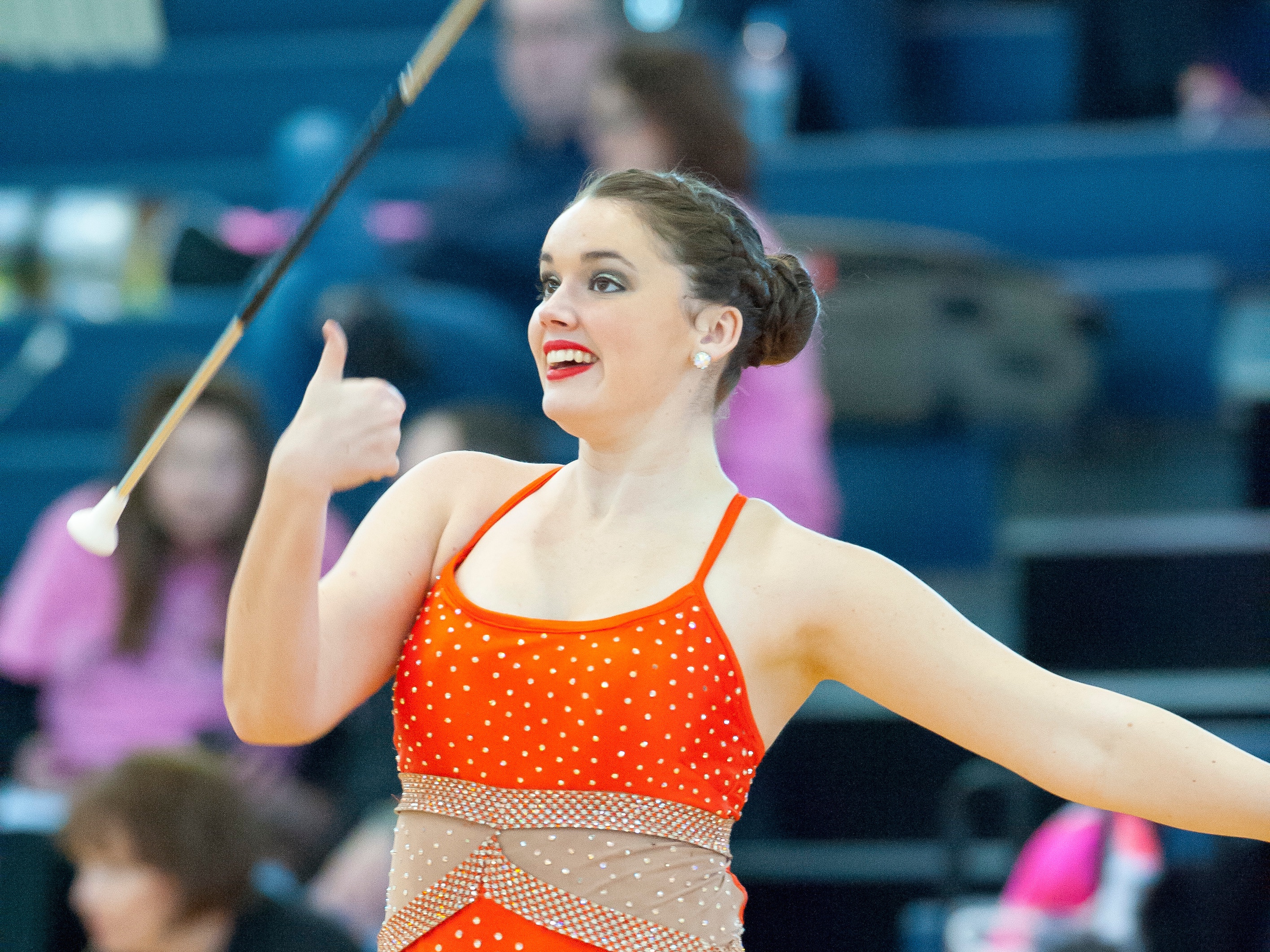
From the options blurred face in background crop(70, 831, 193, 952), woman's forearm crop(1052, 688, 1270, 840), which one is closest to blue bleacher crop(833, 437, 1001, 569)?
blurred face in background crop(70, 831, 193, 952)

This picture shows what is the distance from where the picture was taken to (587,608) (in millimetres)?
1355

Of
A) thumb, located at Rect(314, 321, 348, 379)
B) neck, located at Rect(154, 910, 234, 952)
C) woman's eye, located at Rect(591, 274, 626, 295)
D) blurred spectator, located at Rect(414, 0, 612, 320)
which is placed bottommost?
neck, located at Rect(154, 910, 234, 952)

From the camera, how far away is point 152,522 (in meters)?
3.07

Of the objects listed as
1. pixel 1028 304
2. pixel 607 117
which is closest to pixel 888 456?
pixel 1028 304

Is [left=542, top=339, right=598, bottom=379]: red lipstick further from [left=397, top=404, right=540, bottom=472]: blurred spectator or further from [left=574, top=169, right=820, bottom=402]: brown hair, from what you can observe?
[left=397, top=404, right=540, bottom=472]: blurred spectator

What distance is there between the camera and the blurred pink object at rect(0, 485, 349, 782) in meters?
3.00

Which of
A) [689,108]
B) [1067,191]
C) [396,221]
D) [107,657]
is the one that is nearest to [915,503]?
[1067,191]

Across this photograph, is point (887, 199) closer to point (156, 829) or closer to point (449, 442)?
point (449, 442)

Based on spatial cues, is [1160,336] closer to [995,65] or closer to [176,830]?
[995,65]

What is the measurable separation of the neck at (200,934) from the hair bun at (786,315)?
143 centimetres

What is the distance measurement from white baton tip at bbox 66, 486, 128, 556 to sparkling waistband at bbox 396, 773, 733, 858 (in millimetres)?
343

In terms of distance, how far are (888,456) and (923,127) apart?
63.6 inches

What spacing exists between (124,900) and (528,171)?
158 cm

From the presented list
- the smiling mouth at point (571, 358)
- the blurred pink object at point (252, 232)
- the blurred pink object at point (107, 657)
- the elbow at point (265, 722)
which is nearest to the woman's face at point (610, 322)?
the smiling mouth at point (571, 358)
